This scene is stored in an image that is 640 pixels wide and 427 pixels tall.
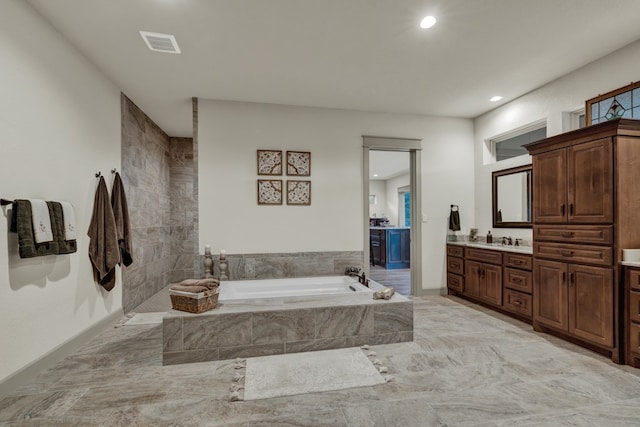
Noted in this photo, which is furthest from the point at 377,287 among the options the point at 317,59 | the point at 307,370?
the point at 317,59

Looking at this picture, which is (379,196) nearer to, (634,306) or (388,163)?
(388,163)

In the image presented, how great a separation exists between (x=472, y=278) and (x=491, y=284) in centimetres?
34

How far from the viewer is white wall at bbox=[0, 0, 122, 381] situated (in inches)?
82.0

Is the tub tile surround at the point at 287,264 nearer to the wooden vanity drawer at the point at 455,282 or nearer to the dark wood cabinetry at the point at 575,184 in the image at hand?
the wooden vanity drawer at the point at 455,282

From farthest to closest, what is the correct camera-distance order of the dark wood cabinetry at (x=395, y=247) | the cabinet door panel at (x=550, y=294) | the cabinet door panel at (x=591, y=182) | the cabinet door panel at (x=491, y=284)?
the dark wood cabinetry at (x=395, y=247)
the cabinet door panel at (x=491, y=284)
the cabinet door panel at (x=550, y=294)
the cabinet door panel at (x=591, y=182)

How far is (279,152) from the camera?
4164 millimetres

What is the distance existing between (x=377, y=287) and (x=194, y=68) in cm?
299

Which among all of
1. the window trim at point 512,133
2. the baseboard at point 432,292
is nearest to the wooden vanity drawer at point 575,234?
the window trim at point 512,133

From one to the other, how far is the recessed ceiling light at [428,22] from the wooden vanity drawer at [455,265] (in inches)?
123

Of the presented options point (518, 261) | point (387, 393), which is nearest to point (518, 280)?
point (518, 261)

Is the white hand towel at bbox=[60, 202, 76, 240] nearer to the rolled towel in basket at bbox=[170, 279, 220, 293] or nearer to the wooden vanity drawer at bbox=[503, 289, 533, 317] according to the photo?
the rolled towel in basket at bbox=[170, 279, 220, 293]

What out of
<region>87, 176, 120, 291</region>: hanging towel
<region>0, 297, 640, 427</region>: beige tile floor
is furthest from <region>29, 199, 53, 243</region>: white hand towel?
<region>0, 297, 640, 427</region>: beige tile floor

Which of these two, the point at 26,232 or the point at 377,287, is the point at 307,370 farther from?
the point at 26,232

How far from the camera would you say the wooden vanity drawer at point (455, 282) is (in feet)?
14.7
